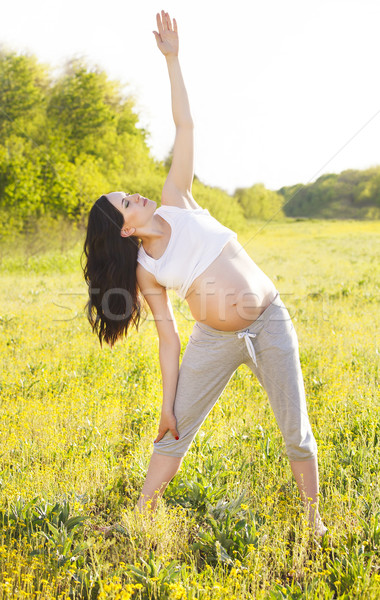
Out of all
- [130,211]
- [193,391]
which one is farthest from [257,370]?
[130,211]

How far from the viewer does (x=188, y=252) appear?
2650 mm

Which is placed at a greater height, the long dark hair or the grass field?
the long dark hair

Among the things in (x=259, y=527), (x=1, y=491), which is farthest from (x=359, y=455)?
(x=1, y=491)

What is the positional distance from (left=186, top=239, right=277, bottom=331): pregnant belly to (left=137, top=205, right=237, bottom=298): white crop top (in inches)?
1.7

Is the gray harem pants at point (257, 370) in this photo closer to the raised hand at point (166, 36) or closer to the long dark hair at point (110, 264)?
the long dark hair at point (110, 264)

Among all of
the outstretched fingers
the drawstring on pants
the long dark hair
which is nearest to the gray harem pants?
the drawstring on pants

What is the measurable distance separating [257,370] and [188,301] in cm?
54

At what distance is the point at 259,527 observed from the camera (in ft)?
9.02

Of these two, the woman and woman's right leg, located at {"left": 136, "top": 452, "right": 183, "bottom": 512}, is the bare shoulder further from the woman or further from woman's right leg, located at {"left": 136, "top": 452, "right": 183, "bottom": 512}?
woman's right leg, located at {"left": 136, "top": 452, "right": 183, "bottom": 512}

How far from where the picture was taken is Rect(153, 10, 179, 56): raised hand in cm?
283

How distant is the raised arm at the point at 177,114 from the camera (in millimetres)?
2826

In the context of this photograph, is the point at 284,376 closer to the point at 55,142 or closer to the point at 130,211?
the point at 130,211

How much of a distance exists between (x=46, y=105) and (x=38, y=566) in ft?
71.4

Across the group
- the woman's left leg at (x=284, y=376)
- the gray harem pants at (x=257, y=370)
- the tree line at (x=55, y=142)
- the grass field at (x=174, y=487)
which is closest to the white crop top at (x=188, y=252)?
the gray harem pants at (x=257, y=370)
